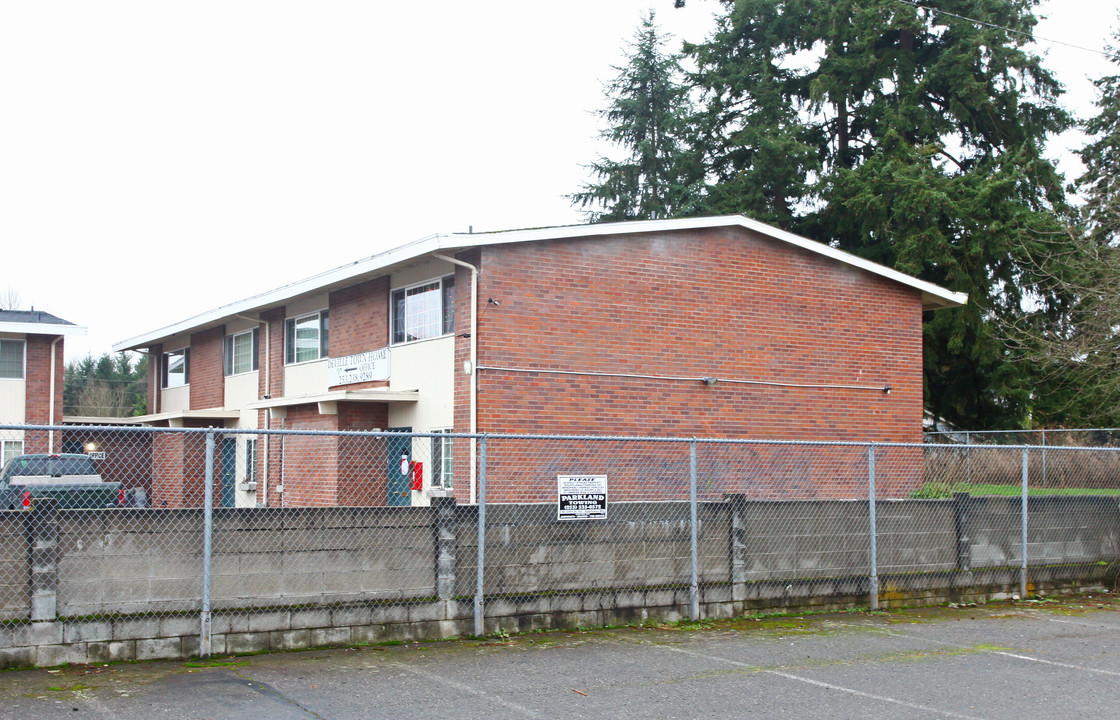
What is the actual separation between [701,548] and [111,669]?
546cm

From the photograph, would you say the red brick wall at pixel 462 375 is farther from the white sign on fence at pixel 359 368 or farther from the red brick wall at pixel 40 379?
the red brick wall at pixel 40 379

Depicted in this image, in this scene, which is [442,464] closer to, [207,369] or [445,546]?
[445,546]

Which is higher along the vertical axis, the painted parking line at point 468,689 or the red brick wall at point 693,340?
the red brick wall at point 693,340

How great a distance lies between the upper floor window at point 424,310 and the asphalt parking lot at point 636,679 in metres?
9.19

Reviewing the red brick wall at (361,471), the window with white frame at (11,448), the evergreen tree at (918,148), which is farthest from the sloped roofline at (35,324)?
the evergreen tree at (918,148)

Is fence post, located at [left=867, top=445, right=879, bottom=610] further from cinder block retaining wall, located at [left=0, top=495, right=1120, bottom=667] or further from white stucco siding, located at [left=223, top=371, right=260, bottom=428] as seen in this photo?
white stucco siding, located at [left=223, top=371, right=260, bottom=428]

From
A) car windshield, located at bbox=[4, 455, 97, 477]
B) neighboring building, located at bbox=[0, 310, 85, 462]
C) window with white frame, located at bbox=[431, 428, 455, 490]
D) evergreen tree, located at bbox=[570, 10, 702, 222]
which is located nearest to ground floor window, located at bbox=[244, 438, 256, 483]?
car windshield, located at bbox=[4, 455, 97, 477]

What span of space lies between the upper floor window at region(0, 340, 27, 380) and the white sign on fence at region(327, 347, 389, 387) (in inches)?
492

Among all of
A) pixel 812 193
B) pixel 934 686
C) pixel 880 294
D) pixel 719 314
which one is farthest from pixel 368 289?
pixel 812 193

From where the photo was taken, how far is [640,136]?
4622 centimetres

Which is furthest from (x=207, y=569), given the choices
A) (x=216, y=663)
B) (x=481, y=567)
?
(x=481, y=567)

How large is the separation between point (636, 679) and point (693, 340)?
11.4m

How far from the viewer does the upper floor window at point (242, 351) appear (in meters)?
25.8

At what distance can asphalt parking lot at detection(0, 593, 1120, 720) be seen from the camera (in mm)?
6949
